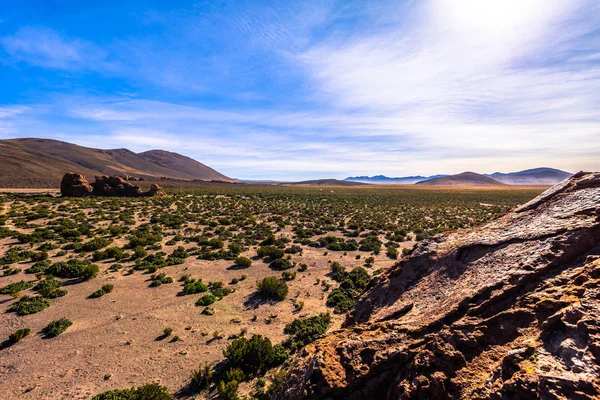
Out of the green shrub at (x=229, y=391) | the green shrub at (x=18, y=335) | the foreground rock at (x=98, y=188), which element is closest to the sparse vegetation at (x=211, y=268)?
the green shrub at (x=229, y=391)

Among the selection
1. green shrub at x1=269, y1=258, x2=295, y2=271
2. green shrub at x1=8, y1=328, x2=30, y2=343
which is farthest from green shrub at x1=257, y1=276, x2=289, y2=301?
green shrub at x1=8, y1=328, x2=30, y2=343

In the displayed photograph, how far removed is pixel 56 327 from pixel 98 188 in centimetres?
5349

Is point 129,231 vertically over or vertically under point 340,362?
under

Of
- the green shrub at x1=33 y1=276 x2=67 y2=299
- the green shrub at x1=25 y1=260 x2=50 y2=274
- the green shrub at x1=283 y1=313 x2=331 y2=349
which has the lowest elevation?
the green shrub at x1=283 y1=313 x2=331 y2=349

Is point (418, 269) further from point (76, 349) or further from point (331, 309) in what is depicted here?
point (76, 349)

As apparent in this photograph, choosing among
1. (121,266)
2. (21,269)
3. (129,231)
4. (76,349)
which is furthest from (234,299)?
(129,231)

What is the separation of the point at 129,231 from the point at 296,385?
83.2 feet

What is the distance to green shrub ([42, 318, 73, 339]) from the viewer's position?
32.3 feet

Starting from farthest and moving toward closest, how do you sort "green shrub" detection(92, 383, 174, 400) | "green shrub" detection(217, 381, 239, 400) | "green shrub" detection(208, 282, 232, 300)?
1. "green shrub" detection(208, 282, 232, 300)
2. "green shrub" detection(217, 381, 239, 400)
3. "green shrub" detection(92, 383, 174, 400)

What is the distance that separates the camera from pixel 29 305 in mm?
11422

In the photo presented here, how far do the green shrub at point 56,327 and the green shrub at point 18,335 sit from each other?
0.49 m

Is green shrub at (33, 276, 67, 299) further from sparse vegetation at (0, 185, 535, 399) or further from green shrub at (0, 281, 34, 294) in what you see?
green shrub at (0, 281, 34, 294)

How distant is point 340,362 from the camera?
4504mm

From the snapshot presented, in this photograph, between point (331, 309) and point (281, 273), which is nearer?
point (331, 309)
